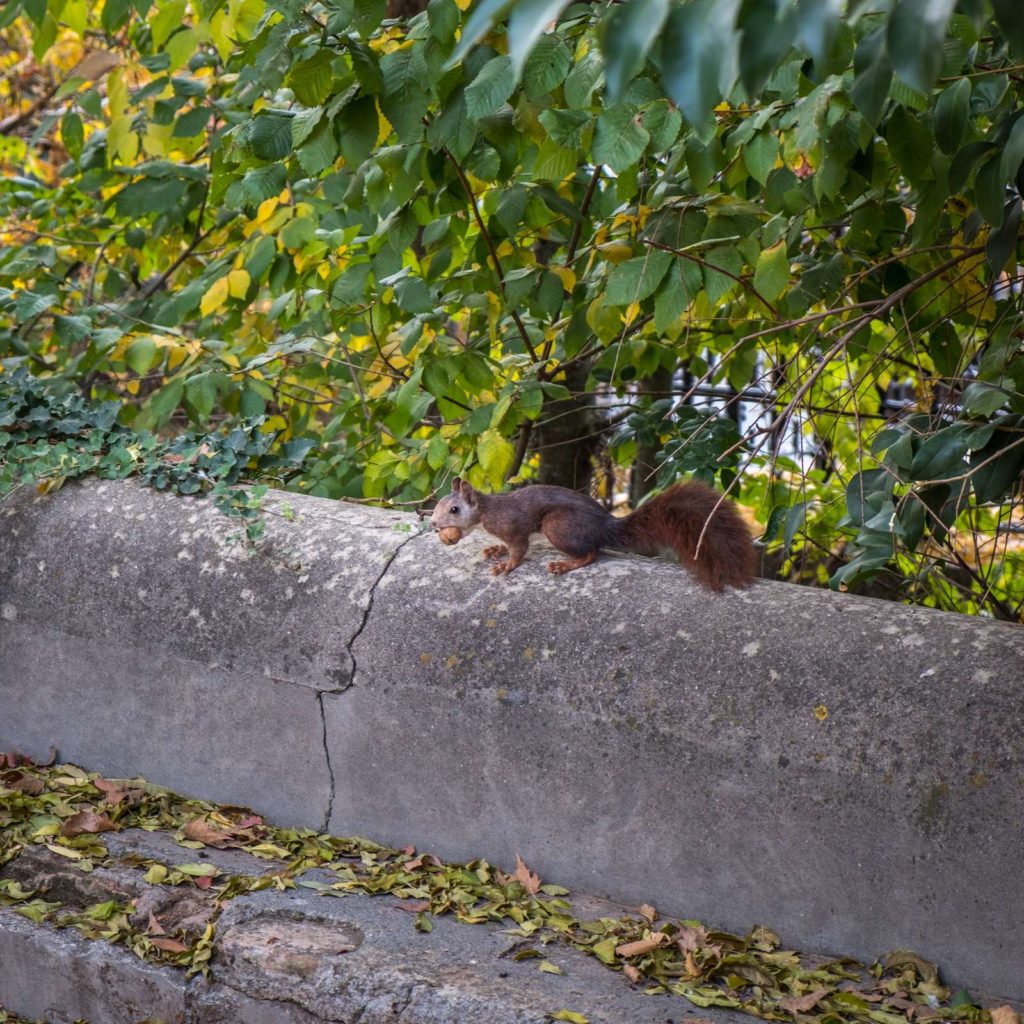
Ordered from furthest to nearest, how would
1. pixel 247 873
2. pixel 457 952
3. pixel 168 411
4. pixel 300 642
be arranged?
pixel 168 411 → pixel 300 642 → pixel 247 873 → pixel 457 952

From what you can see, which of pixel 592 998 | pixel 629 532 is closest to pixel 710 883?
pixel 592 998

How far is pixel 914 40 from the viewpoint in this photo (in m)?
1.01

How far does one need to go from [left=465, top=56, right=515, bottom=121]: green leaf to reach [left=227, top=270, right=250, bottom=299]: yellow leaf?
83.3 inches

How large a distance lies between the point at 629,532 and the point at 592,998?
4.14 ft

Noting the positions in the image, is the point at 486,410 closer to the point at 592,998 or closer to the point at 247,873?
the point at 247,873

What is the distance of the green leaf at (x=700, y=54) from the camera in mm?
1026

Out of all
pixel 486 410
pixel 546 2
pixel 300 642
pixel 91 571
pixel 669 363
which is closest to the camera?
pixel 546 2

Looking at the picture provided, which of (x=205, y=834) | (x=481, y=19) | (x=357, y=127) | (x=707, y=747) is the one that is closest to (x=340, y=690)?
(x=205, y=834)

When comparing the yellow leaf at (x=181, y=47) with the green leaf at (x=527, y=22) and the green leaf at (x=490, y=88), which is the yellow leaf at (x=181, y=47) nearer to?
the green leaf at (x=490, y=88)

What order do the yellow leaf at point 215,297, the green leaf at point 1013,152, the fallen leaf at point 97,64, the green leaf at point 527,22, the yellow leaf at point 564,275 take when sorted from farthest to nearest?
the fallen leaf at point 97,64
the yellow leaf at point 215,297
the yellow leaf at point 564,275
the green leaf at point 1013,152
the green leaf at point 527,22

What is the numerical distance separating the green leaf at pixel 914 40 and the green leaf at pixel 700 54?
0.46ft

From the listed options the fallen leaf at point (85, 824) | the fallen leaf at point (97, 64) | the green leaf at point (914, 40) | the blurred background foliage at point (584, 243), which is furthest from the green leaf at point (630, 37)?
the fallen leaf at point (97, 64)

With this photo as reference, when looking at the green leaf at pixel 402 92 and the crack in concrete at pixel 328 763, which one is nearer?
the green leaf at pixel 402 92

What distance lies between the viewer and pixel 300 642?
3244 millimetres
